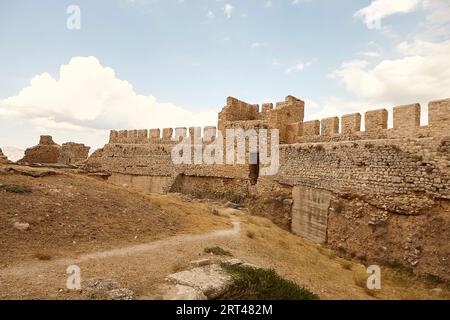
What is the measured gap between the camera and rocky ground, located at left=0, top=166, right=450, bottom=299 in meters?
5.96

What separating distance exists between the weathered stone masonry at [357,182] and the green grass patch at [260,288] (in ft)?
16.7

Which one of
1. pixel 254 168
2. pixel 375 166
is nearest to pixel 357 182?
pixel 375 166

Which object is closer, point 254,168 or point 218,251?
point 218,251

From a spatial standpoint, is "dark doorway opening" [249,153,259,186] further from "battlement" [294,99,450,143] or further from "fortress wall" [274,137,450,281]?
"fortress wall" [274,137,450,281]

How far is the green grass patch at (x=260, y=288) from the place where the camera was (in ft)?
18.7

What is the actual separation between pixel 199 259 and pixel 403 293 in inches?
201

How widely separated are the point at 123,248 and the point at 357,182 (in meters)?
8.16

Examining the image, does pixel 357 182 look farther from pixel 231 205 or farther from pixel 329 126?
pixel 231 205

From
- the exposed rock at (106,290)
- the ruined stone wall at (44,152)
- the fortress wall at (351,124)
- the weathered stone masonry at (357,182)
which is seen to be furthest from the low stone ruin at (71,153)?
the exposed rock at (106,290)

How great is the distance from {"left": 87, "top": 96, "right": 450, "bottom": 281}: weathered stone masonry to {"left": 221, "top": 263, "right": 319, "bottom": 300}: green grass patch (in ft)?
16.7

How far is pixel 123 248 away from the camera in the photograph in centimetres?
834

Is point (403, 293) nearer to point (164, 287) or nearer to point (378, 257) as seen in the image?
point (378, 257)

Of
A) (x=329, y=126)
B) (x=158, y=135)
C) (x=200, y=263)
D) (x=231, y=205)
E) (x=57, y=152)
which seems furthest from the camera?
(x=57, y=152)
